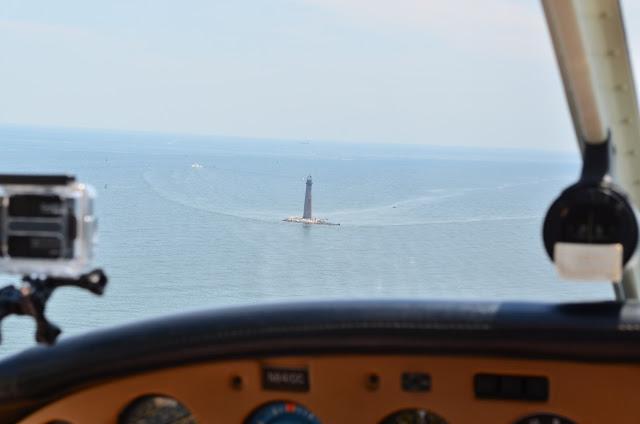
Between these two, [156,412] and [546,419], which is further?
[156,412]

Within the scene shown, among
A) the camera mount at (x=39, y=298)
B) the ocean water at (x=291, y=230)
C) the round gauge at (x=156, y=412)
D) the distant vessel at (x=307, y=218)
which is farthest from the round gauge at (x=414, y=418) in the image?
the distant vessel at (x=307, y=218)

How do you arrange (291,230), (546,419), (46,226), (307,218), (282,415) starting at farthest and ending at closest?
1. (291,230)
2. (307,218)
3. (282,415)
4. (546,419)
5. (46,226)

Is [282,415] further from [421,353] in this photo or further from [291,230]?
[291,230]

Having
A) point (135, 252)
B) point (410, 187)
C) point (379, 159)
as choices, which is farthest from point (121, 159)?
point (379, 159)

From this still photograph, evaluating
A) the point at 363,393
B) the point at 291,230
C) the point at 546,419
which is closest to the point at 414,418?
the point at 363,393

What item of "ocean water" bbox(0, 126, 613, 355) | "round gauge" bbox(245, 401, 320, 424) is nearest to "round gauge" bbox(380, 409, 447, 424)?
"round gauge" bbox(245, 401, 320, 424)

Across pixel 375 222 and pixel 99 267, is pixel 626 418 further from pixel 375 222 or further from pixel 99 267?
pixel 375 222
